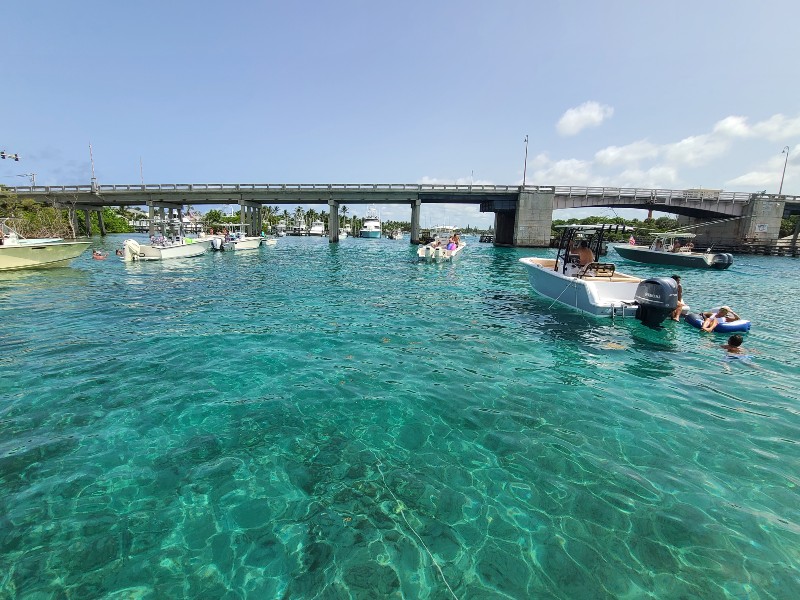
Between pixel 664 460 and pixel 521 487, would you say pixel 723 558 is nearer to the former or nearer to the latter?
pixel 664 460

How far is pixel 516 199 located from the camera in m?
62.1

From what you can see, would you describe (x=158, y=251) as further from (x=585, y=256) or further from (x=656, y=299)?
(x=656, y=299)

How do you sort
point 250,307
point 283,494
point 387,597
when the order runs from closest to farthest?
1. point 387,597
2. point 283,494
3. point 250,307

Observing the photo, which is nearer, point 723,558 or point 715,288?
point 723,558

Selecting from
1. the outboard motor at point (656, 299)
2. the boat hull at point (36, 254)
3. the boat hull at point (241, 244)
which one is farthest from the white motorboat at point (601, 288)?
the boat hull at point (241, 244)

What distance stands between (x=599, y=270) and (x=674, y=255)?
27.7m

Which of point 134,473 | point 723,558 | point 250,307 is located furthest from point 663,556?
point 250,307

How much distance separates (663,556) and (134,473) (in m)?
6.29

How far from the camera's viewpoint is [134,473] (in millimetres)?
4820

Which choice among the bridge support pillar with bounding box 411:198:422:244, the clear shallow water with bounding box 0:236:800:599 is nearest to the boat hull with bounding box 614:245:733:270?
the clear shallow water with bounding box 0:236:800:599

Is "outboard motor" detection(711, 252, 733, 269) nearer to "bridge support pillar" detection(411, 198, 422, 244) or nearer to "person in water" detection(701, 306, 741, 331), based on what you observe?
"person in water" detection(701, 306, 741, 331)

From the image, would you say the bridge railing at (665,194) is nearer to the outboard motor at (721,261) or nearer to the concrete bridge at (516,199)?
the concrete bridge at (516,199)

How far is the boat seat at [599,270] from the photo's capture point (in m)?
14.4

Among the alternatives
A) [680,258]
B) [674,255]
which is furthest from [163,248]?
[680,258]
